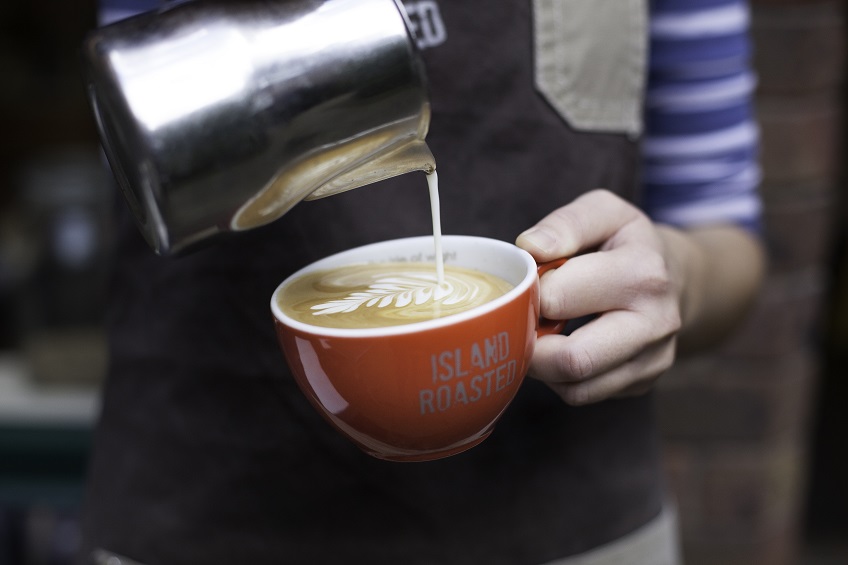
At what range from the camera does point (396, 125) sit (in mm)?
407

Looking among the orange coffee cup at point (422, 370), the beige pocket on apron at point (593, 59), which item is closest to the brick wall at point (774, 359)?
the beige pocket on apron at point (593, 59)

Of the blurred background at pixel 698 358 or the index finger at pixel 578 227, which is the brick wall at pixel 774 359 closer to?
the blurred background at pixel 698 358

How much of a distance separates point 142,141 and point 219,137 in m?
0.03

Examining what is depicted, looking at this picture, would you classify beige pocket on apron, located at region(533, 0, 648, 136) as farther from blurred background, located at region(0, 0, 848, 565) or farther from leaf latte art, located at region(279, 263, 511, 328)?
blurred background, located at region(0, 0, 848, 565)

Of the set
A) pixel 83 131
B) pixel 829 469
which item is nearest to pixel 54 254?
pixel 83 131

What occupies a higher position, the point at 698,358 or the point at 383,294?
the point at 383,294

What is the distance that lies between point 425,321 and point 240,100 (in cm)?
15

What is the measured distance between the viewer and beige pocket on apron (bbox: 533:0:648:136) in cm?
63

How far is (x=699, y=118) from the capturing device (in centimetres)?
78

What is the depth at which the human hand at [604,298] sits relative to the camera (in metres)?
0.49

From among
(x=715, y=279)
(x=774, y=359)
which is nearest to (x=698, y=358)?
(x=774, y=359)

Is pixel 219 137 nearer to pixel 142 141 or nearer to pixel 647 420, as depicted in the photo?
pixel 142 141

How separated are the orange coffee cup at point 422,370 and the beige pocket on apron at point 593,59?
0.20 m

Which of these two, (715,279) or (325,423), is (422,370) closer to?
(325,423)
